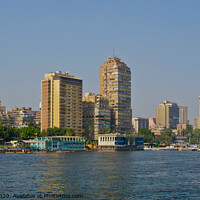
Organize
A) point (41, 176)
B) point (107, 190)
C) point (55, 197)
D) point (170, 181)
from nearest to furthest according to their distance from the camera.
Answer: point (55, 197), point (107, 190), point (170, 181), point (41, 176)

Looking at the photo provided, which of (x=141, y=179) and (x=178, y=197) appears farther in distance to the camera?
(x=141, y=179)

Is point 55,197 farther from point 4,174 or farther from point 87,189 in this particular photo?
point 4,174

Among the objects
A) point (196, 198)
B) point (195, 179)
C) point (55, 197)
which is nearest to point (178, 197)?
point (196, 198)

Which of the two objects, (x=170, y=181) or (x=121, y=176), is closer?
(x=170, y=181)

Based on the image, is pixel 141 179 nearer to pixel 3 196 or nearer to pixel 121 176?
pixel 121 176

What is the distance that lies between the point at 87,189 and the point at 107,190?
3812 millimetres

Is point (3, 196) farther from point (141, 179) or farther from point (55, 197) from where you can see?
point (141, 179)

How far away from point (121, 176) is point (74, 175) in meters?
11.5

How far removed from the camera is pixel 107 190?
255ft

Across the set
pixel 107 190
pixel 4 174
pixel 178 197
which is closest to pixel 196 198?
pixel 178 197

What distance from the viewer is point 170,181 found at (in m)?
92.8

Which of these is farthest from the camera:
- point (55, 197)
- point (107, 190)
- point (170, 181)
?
point (170, 181)

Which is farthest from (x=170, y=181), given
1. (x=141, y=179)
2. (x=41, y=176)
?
(x=41, y=176)

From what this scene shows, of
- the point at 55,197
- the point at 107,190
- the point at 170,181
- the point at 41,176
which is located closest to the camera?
the point at 55,197
